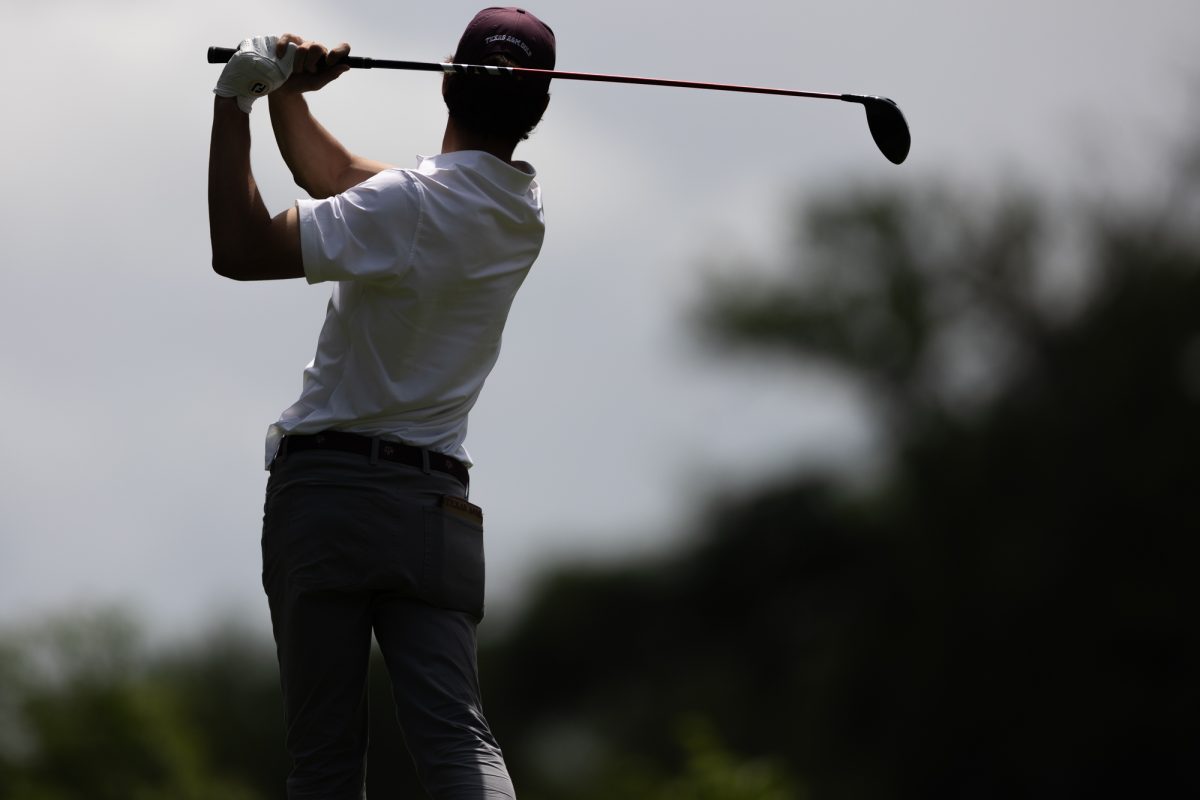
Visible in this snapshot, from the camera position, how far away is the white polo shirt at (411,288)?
3344mm

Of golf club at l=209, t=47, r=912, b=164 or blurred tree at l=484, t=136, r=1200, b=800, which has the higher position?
golf club at l=209, t=47, r=912, b=164

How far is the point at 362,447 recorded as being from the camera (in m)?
3.44

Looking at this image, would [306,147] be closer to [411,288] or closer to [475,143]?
[475,143]

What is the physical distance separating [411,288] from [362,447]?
32 centimetres

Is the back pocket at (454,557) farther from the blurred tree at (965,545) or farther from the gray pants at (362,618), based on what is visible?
the blurred tree at (965,545)

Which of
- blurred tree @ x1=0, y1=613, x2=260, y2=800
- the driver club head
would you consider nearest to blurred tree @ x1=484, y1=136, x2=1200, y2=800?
blurred tree @ x1=0, y1=613, x2=260, y2=800

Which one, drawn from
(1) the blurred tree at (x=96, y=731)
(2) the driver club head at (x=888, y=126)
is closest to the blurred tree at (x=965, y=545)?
(1) the blurred tree at (x=96, y=731)

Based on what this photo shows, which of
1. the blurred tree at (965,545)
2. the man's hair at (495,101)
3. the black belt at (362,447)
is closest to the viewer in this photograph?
the black belt at (362,447)

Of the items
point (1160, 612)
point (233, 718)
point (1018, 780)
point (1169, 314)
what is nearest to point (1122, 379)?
point (1169, 314)

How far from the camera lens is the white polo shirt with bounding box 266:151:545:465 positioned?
11.0 ft

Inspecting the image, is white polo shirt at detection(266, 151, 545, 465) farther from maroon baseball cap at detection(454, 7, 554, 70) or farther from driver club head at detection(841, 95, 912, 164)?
driver club head at detection(841, 95, 912, 164)

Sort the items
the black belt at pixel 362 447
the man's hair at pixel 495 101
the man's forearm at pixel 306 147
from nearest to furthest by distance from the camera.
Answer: the black belt at pixel 362 447 → the man's hair at pixel 495 101 → the man's forearm at pixel 306 147

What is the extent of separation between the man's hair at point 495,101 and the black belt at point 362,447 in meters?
0.66

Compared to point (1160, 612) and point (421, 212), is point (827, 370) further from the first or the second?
point (421, 212)
